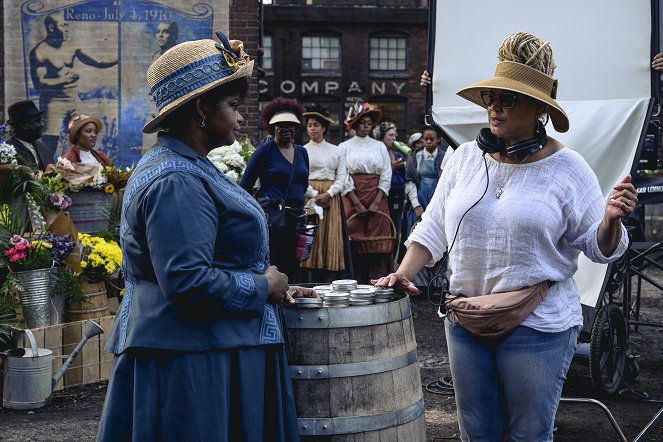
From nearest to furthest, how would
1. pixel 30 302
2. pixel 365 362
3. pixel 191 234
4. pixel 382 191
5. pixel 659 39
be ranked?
pixel 191 234, pixel 365 362, pixel 659 39, pixel 30 302, pixel 382 191

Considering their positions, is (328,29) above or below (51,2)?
above

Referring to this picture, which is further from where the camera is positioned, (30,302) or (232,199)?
(30,302)

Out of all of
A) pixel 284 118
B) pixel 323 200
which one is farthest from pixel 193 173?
pixel 323 200

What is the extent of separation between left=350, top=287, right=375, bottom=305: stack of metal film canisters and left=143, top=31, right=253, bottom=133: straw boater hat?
96 centimetres

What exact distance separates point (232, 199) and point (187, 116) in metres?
0.31

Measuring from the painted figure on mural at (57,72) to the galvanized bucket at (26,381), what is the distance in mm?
6275

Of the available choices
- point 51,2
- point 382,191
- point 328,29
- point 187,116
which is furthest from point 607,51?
point 328,29

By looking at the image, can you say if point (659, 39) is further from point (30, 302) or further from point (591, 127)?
point (30, 302)

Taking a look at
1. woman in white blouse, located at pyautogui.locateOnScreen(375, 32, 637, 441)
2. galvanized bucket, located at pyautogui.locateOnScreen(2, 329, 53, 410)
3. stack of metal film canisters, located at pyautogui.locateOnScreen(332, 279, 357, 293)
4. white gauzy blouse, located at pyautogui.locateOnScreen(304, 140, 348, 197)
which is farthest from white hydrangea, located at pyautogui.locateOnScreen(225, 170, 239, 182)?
woman in white blouse, located at pyautogui.locateOnScreen(375, 32, 637, 441)

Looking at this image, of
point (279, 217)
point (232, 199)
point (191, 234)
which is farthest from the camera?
point (279, 217)

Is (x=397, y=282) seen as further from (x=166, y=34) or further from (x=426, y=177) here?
(x=166, y=34)

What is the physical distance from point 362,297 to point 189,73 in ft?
3.61

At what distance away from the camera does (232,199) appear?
116 inches

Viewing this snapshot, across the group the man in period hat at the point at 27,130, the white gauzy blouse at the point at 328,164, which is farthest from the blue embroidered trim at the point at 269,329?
the white gauzy blouse at the point at 328,164
